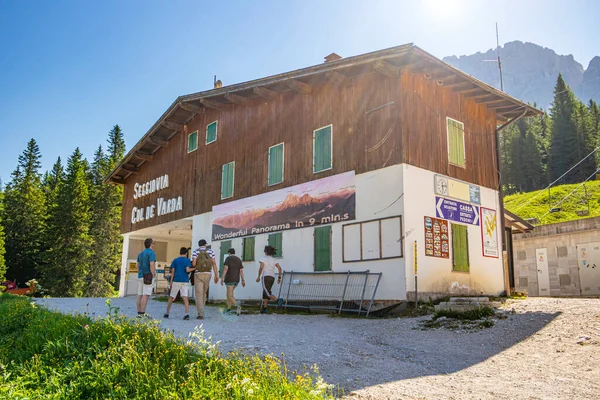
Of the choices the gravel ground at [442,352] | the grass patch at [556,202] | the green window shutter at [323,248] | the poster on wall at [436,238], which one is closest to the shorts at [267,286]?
the gravel ground at [442,352]

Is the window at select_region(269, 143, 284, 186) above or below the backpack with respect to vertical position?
above

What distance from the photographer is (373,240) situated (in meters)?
13.9

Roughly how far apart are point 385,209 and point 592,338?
6212 mm

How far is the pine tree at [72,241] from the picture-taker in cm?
4509

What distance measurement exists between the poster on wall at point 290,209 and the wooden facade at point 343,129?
320 millimetres

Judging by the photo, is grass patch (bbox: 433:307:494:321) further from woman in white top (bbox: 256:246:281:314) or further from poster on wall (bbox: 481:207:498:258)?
poster on wall (bbox: 481:207:498:258)

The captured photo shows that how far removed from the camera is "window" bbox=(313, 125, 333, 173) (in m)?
15.8

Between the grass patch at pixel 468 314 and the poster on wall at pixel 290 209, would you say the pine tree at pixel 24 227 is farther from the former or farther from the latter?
the grass patch at pixel 468 314

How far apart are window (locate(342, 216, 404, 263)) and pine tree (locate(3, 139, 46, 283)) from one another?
136ft

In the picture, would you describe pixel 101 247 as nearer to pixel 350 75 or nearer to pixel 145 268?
pixel 350 75

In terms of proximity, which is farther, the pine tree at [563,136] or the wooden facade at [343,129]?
the pine tree at [563,136]

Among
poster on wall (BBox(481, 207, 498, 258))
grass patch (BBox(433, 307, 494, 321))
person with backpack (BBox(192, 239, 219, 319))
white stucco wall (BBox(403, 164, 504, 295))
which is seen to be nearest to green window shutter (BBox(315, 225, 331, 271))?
white stucco wall (BBox(403, 164, 504, 295))

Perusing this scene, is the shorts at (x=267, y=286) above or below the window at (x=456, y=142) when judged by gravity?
below

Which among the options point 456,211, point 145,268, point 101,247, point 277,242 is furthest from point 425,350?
point 101,247
